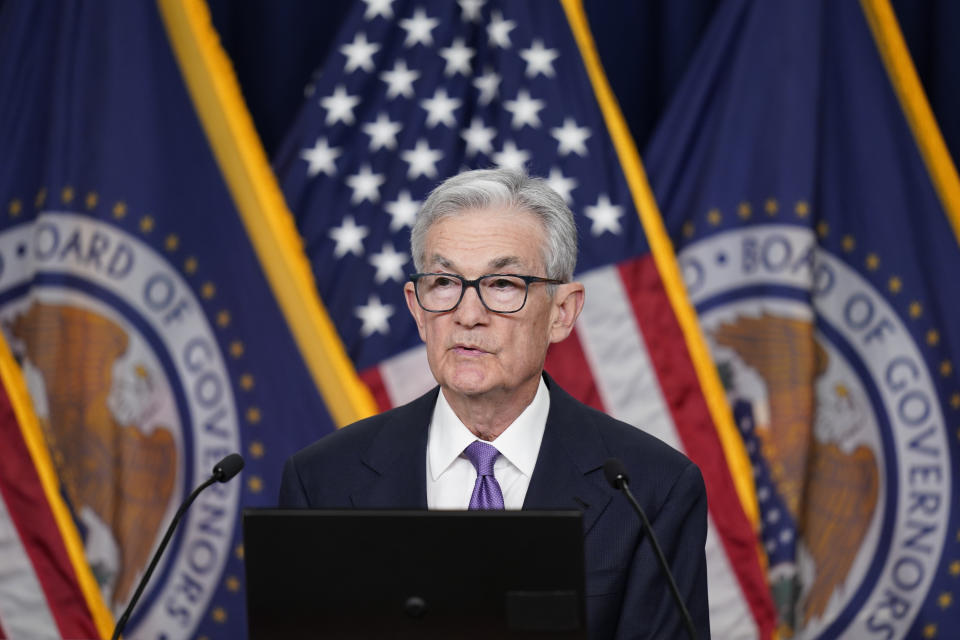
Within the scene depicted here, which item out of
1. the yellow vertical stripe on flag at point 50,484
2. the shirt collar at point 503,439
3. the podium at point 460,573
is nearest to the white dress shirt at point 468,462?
the shirt collar at point 503,439

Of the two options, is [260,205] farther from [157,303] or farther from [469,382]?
[469,382]

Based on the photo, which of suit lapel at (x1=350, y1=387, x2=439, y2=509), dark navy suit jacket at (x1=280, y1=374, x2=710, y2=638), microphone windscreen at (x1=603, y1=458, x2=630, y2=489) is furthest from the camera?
suit lapel at (x1=350, y1=387, x2=439, y2=509)

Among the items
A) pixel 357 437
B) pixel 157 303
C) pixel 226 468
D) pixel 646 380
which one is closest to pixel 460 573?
pixel 226 468

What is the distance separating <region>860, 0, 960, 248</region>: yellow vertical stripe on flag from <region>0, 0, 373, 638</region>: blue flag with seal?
1.86 metres

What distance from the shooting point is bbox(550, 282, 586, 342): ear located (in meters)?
1.74

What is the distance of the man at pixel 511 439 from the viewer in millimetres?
1585

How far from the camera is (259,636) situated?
121 cm

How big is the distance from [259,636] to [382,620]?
0.15 metres

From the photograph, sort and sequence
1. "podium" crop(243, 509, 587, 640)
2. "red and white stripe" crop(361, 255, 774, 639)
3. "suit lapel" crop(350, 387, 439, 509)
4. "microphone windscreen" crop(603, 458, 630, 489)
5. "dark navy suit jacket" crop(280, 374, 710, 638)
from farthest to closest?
"red and white stripe" crop(361, 255, 774, 639) < "suit lapel" crop(350, 387, 439, 509) < "dark navy suit jacket" crop(280, 374, 710, 638) < "microphone windscreen" crop(603, 458, 630, 489) < "podium" crop(243, 509, 587, 640)

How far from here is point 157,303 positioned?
3.31m

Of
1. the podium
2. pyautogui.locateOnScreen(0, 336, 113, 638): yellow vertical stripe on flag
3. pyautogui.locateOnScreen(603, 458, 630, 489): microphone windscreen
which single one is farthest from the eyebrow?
pyautogui.locateOnScreen(0, 336, 113, 638): yellow vertical stripe on flag

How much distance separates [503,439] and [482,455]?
43 millimetres

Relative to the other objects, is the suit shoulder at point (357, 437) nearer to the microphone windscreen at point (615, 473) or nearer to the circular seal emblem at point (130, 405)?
the microphone windscreen at point (615, 473)

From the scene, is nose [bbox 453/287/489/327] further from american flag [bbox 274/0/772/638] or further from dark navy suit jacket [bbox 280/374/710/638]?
american flag [bbox 274/0/772/638]
